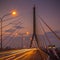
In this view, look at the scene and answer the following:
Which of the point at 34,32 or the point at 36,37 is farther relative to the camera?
the point at 34,32

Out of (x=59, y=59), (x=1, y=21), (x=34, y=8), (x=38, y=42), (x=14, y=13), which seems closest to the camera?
(x=59, y=59)

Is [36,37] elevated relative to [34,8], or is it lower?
lower

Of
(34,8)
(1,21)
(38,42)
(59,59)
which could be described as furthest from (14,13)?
(34,8)

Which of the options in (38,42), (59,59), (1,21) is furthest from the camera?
(38,42)

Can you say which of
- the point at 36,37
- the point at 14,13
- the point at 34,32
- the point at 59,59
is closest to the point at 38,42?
the point at 36,37

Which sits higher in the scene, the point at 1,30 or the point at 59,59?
the point at 1,30

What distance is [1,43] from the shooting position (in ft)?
119

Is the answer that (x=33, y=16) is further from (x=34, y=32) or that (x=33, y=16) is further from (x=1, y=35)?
(x=1, y=35)

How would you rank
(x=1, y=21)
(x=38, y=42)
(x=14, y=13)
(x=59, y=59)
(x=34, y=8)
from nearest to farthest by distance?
(x=59, y=59), (x=14, y=13), (x=1, y=21), (x=38, y=42), (x=34, y=8)

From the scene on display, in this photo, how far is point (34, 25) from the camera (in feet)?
164

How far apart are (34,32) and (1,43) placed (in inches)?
567

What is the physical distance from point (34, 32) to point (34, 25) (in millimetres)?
1351

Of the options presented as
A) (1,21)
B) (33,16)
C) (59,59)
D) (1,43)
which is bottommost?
(59,59)

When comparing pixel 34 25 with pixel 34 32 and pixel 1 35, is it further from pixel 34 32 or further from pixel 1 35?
pixel 1 35
